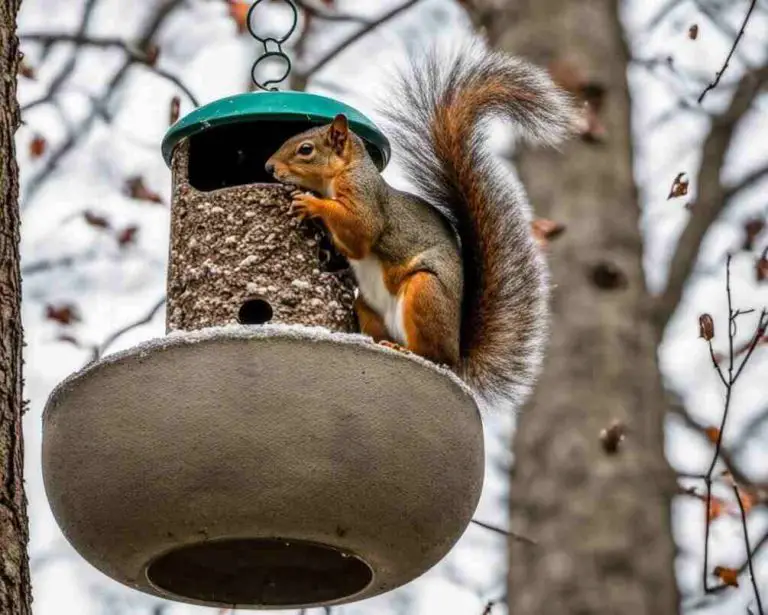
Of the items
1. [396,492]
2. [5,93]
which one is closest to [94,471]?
[396,492]

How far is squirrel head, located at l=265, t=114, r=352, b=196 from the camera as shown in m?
2.93

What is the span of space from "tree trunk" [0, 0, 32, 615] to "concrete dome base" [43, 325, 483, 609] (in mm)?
68

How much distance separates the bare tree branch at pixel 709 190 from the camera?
20.0 feet

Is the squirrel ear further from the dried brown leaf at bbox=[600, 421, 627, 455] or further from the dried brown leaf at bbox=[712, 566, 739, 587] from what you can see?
the dried brown leaf at bbox=[600, 421, 627, 455]

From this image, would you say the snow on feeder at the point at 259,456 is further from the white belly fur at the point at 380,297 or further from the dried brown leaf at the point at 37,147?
the dried brown leaf at the point at 37,147

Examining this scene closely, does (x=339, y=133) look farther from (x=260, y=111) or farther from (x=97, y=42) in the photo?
(x=97, y=42)

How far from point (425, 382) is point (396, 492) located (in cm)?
18

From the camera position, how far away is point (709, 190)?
6.51 metres

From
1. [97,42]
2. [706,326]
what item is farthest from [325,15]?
[706,326]

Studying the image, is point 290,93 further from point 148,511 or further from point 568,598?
point 568,598

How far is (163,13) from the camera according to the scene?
5570 millimetres

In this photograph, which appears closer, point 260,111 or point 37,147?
point 260,111

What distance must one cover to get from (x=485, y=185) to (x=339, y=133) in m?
0.44

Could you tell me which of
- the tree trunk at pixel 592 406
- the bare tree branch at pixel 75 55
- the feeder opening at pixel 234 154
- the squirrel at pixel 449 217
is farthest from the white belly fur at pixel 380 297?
the bare tree branch at pixel 75 55
